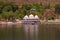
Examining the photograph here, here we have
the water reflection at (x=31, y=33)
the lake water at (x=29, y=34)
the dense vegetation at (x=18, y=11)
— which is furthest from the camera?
the dense vegetation at (x=18, y=11)

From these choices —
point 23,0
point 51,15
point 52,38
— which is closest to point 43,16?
point 51,15

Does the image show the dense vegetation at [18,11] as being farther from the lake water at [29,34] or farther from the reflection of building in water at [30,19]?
the lake water at [29,34]

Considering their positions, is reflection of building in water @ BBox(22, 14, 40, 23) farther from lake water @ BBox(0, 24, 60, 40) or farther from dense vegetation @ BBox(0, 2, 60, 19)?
lake water @ BBox(0, 24, 60, 40)

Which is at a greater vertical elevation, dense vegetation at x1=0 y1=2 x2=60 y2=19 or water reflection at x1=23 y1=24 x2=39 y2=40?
dense vegetation at x1=0 y1=2 x2=60 y2=19

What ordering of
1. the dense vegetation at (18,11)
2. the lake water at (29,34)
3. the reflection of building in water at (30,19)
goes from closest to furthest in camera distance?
the lake water at (29,34) → the reflection of building in water at (30,19) → the dense vegetation at (18,11)

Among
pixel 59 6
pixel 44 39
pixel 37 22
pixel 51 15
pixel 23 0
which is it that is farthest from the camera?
pixel 23 0

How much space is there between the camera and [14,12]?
4407 inches

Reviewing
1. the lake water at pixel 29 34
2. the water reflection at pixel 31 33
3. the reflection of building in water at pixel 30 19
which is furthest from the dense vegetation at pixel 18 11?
the lake water at pixel 29 34

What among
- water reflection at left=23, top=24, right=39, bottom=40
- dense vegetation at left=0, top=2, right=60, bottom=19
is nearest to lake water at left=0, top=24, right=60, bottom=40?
water reflection at left=23, top=24, right=39, bottom=40

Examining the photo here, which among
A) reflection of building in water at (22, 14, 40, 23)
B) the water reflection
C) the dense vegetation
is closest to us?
the water reflection

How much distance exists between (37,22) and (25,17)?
17.3 feet

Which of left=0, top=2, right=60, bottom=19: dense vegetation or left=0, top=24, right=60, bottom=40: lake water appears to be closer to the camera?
left=0, top=24, right=60, bottom=40: lake water

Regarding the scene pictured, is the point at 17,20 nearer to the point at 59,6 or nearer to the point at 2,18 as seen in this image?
the point at 2,18

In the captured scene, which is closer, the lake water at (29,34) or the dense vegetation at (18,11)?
the lake water at (29,34)
